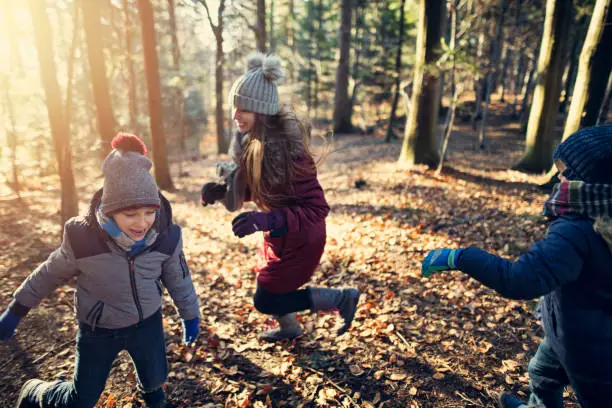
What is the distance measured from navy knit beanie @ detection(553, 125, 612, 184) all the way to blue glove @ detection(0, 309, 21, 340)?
346 centimetres

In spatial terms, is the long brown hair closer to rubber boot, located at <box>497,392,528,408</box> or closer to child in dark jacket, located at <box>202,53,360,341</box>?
child in dark jacket, located at <box>202,53,360,341</box>

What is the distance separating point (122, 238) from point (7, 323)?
1029 millimetres

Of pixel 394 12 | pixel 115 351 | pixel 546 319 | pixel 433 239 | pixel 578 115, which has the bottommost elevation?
pixel 433 239

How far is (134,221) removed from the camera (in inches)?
86.2

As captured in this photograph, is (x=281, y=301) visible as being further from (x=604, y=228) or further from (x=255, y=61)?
(x=604, y=228)

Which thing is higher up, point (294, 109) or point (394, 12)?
point (394, 12)

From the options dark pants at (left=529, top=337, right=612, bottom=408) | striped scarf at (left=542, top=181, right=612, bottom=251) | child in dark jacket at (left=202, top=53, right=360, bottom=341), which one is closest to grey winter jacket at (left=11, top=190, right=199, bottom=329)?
child in dark jacket at (left=202, top=53, right=360, bottom=341)

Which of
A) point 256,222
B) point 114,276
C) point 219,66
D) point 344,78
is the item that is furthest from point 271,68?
point 344,78

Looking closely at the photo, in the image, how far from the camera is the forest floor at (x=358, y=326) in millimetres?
3162

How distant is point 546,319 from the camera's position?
2.17m

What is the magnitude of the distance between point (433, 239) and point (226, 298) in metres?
3.64

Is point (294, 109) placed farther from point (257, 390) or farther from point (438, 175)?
point (438, 175)

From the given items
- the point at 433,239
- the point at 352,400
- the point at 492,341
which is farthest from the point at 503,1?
the point at 352,400

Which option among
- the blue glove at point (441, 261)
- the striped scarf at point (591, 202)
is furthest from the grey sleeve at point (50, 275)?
the striped scarf at point (591, 202)
